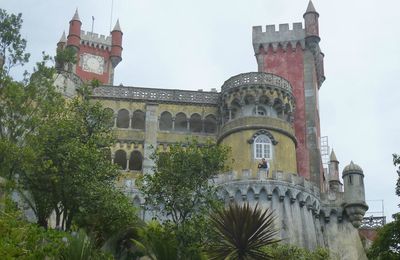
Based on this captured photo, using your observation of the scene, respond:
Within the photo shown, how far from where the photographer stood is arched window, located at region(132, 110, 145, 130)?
50656 millimetres

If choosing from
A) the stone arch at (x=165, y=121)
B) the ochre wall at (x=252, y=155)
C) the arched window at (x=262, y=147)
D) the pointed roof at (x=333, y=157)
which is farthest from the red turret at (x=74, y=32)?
the pointed roof at (x=333, y=157)

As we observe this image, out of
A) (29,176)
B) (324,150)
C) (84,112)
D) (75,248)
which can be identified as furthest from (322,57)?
(75,248)

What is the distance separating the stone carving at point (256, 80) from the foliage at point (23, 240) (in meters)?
24.5

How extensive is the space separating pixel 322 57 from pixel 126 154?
806 inches

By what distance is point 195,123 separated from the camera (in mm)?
51188

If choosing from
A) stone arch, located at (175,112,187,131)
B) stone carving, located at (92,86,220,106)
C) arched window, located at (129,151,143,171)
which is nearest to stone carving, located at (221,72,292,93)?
stone carving, located at (92,86,220,106)

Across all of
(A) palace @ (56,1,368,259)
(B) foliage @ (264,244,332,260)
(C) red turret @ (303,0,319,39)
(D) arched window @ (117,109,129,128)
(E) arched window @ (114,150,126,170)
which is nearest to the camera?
(B) foliage @ (264,244,332,260)

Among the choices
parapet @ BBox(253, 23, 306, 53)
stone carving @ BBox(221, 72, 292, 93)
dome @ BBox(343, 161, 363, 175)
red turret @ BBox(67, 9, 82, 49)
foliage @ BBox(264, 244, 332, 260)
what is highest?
red turret @ BBox(67, 9, 82, 49)

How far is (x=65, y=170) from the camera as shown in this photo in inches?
1085

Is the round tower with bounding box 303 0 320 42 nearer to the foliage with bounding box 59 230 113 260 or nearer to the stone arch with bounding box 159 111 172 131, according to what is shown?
the stone arch with bounding box 159 111 172 131

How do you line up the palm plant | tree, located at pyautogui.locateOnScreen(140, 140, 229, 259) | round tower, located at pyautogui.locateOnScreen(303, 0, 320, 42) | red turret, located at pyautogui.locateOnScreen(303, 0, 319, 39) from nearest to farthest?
the palm plant, tree, located at pyautogui.locateOnScreen(140, 140, 229, 259), round tower, located at pyautogui.locateOnScreen(303, 0, 320, 42), red turret, located at pyautogui.locateOnScreen(303, 0, 319, 39)

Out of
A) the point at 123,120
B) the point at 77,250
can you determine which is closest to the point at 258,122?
the point at 123,120

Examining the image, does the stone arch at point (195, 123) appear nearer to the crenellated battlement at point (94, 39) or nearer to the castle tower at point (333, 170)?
the castle tower at point (333, 170)

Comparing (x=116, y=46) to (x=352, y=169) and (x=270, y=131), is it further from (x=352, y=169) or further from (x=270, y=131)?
(x=352, y=169)
